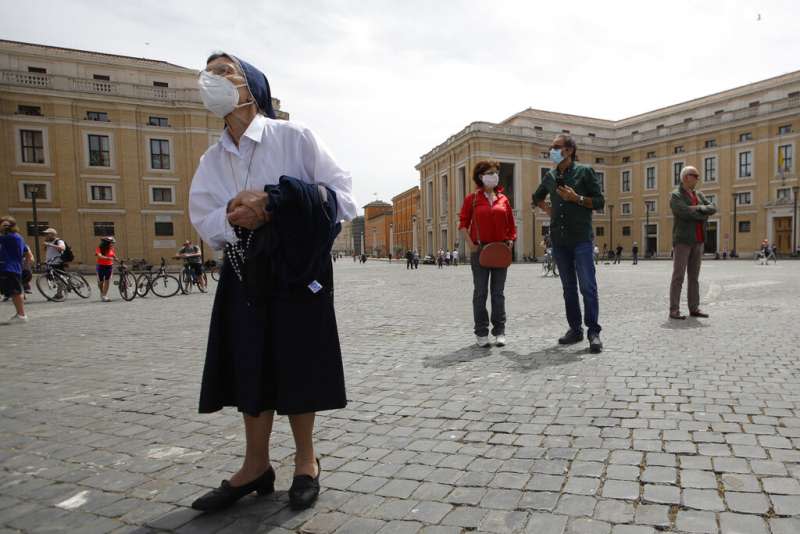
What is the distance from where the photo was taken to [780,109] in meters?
46.8

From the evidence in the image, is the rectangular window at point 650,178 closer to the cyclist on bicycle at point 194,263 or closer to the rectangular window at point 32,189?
the cyclist on bicycle at point 194,263

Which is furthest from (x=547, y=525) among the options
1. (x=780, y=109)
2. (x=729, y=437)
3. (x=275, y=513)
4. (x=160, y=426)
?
(x=780, y=109)

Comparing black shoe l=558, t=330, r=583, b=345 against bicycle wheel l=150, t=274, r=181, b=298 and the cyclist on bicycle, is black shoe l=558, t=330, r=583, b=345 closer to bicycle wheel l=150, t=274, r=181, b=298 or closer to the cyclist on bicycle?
bicycle wheel l=150, t=274, r=181, b=298

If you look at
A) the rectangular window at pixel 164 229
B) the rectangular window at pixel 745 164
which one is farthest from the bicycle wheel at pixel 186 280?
the rectangular window at pixel 745 164

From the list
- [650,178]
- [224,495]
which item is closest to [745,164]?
[650,178]

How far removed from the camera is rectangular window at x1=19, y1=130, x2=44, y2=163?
3456 cm

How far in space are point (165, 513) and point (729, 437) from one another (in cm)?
279

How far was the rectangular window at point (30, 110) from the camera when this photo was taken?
113ft

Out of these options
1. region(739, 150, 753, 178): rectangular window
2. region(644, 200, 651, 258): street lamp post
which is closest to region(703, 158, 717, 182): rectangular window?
region(739, 150, 753, 178): rectangular window

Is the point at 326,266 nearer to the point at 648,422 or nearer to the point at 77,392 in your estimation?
the point at 648,422

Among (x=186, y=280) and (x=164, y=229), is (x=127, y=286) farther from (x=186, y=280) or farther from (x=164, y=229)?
(x=164, y=229)

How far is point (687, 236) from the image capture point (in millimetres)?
6363

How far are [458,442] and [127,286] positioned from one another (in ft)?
39.4

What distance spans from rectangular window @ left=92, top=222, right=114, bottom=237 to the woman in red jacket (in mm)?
39250
